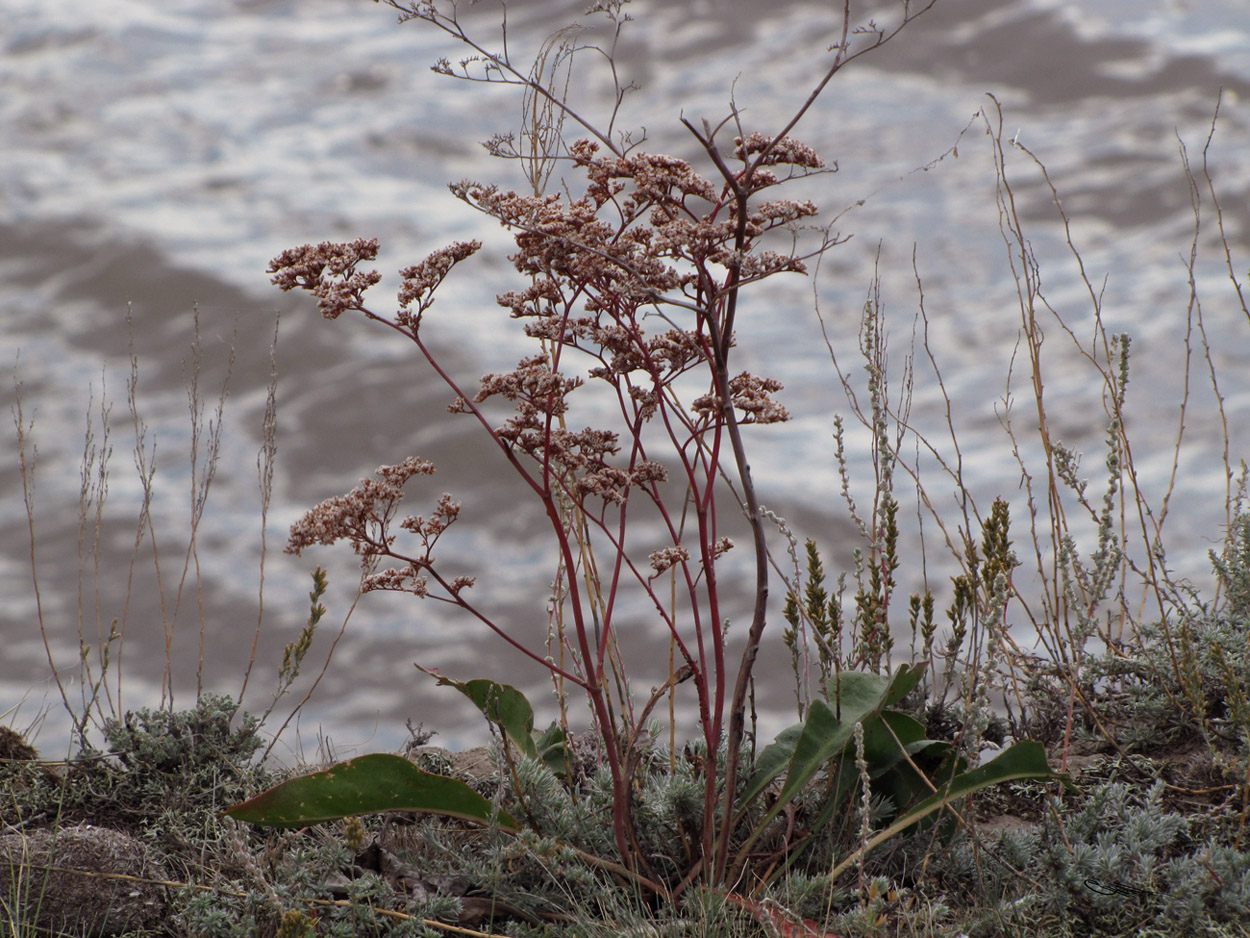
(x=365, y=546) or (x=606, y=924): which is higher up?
(x=365, y=546)

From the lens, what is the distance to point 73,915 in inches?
91.9

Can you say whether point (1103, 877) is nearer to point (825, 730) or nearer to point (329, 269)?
point (825, 730)

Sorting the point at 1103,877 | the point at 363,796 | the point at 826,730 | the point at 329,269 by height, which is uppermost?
the point at 329,269

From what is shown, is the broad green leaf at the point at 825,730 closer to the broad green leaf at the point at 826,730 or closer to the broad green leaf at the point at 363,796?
the broad green leaf at the point at 826,730

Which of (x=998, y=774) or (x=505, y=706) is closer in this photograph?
(x=998, y=774)

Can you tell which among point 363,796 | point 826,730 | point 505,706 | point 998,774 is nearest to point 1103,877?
point 998,774

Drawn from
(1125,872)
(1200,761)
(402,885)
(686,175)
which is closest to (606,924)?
(402,885)

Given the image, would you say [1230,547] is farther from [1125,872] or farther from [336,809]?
[336,809]

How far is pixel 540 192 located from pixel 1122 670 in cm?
208

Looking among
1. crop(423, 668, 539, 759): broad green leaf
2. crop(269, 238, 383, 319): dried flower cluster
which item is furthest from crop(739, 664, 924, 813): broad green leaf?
crop(269, 238, 383, 319): dried flower cluster

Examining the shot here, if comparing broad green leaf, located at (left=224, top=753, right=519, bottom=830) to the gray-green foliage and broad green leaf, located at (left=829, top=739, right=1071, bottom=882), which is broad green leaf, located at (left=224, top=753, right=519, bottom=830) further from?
the gray-green foliage

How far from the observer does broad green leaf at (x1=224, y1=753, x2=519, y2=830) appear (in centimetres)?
210

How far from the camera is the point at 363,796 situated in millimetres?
2180

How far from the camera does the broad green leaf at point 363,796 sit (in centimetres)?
210
